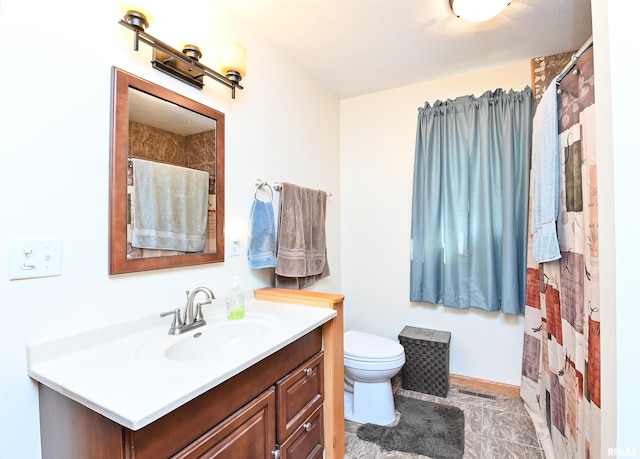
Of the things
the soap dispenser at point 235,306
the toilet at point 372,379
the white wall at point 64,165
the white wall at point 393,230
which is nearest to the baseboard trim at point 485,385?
the white wall at point 393,230

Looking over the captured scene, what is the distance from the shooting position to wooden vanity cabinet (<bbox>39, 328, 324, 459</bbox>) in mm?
715

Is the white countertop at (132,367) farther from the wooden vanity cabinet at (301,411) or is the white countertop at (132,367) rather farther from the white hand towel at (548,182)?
the white hand towel at (548,182)

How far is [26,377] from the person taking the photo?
33.8 inches

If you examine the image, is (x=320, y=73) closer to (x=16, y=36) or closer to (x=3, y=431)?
(x=16, y=36)

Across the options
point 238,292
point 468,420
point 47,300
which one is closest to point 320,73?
point 238,292

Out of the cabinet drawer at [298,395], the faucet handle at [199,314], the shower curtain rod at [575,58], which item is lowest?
the cabinet drawer at [298,395]

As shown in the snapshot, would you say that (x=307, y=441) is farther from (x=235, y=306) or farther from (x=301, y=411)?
(x=235, y=306)

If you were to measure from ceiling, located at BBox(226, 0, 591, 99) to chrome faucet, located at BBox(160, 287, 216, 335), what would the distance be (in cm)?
134

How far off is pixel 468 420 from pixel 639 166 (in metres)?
1.72

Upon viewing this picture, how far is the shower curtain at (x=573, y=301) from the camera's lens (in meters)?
1.12

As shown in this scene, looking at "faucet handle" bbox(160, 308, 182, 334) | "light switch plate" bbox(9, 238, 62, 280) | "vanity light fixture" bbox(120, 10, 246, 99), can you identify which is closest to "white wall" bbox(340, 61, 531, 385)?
"vanity light fixture" bbox(120, 10, 246, 99)

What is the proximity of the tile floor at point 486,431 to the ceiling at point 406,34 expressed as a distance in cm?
228

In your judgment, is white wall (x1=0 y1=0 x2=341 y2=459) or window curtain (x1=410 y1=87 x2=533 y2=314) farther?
window curtain (x1=410 y1=87 x2=533 y2=314)

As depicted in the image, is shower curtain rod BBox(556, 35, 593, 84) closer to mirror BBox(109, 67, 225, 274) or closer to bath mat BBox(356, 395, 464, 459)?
mirror BBox(109, 67, 225, 274)
